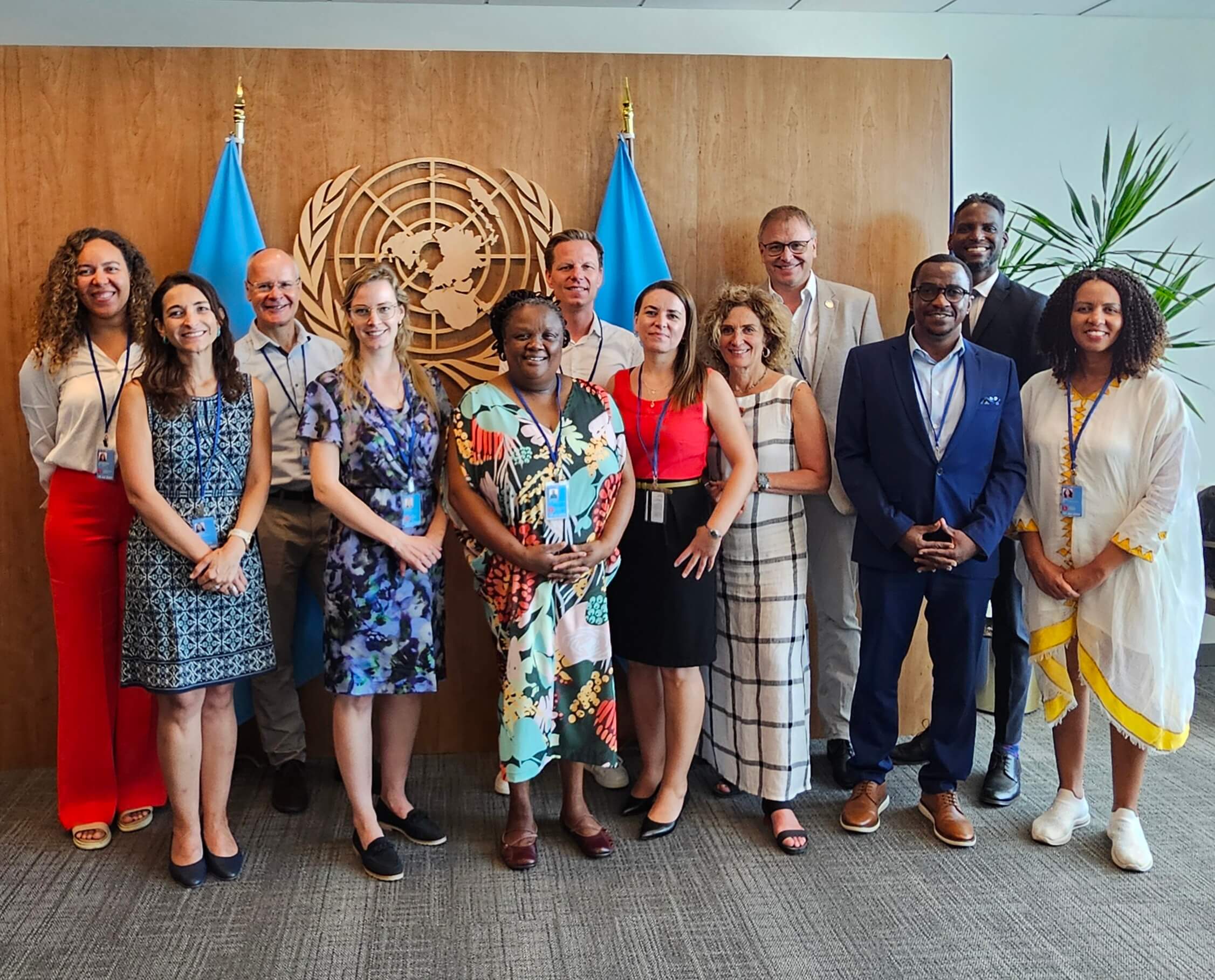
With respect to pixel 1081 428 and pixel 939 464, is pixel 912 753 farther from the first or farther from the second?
pixel 1081 428

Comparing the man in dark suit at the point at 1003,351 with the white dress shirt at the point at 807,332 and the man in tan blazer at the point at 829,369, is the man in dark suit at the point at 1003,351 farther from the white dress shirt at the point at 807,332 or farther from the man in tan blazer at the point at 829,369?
the white dress shirt at the point at 807,332

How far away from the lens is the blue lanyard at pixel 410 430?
2664mm

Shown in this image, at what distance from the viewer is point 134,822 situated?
3045mm

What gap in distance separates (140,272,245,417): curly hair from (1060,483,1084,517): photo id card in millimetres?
2334

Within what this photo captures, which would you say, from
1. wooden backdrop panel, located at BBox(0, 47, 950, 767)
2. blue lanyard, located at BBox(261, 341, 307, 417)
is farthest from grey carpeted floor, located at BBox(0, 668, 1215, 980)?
blue lanyard, located at BBox(261, 341, 307, 417)

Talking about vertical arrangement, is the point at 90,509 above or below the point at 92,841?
above

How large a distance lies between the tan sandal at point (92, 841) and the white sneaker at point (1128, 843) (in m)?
2.93

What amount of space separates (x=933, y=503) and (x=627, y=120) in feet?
5.91

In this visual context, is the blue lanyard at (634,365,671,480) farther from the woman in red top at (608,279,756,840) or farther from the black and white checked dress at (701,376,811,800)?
the black and white checked dress at (701,376,811,800)

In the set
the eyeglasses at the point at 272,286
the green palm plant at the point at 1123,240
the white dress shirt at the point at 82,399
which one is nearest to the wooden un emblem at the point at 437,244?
the eyeglasses at the point at 272,286

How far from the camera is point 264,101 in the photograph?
3502 millimetres

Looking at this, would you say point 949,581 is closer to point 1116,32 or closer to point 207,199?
point 207,199

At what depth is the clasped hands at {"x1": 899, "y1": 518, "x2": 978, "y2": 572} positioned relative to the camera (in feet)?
9.11

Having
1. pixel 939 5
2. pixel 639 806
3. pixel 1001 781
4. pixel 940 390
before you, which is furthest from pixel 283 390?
pixel 939 5
